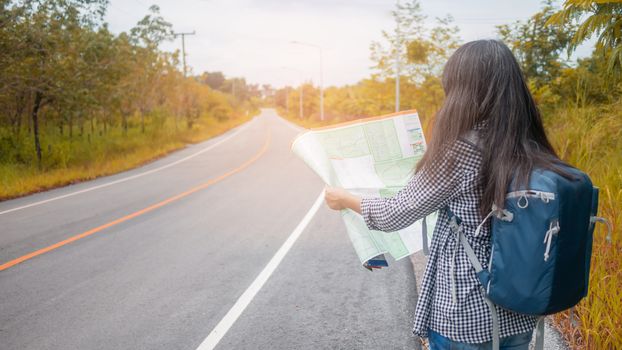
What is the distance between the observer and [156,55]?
1091 inches

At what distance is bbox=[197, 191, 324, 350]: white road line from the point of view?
12.5 ft

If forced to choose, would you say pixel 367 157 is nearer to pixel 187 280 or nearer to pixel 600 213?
pixel 187 280

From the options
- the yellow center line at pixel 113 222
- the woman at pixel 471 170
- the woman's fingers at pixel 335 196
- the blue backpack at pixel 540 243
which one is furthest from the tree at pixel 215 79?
the blue backpack at pixel 540 243

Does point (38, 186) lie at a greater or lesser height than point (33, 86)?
lesser

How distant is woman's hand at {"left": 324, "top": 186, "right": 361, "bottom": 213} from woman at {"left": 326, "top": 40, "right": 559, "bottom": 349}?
16 cm

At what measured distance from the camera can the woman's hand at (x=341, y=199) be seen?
6.56ft

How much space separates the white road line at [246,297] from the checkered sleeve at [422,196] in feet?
7.71

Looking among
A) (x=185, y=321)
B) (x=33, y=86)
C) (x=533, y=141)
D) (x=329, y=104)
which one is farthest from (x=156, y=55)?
(x=533, y=141)

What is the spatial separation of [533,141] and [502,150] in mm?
156

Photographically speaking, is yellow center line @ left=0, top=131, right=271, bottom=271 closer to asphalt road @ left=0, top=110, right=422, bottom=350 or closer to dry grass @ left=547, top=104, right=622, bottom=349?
asphalt road @ left=0, top=110, right=422, bottom=350

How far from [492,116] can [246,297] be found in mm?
3518

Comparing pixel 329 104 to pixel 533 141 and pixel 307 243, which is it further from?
pixel 533 141

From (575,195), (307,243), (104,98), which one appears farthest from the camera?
(104,98)

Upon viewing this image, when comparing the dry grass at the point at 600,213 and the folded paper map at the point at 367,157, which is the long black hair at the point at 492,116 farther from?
the dry grass at the point at 600,213
